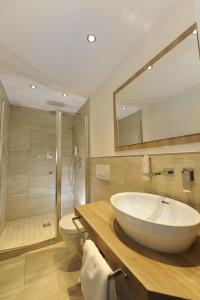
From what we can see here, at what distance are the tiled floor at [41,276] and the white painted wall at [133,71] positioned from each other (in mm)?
1407

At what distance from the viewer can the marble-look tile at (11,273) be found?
1.38 metres

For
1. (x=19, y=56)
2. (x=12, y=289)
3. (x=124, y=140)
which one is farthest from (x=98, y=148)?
(x=12, y=289)

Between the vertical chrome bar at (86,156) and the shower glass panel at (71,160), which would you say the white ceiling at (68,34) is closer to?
the vertical chrome bar at (86,156)

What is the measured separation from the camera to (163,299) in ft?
1.35

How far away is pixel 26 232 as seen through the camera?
2.25m

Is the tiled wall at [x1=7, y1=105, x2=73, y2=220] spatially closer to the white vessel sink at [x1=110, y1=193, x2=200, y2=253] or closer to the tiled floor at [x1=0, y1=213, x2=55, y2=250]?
the tiled floor at [x1=0, y1=213, x2=55, y2=250]

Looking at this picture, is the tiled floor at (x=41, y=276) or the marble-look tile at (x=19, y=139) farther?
the marble-look tile at (x=19, y=139)

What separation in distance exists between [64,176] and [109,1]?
2802mm

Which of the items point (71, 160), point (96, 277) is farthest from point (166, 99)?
point (71, 160)

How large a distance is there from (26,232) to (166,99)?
2.71 m

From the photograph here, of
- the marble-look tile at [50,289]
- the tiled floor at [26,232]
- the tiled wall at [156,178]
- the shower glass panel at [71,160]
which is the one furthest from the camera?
the shower glass panel at [71,160]

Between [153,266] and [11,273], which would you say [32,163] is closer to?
[11,273]

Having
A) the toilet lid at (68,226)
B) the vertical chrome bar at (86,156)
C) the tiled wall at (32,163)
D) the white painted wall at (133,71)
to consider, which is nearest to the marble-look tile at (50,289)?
the toilet lid at (68,226)

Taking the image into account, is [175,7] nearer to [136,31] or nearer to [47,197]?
[136,31]
